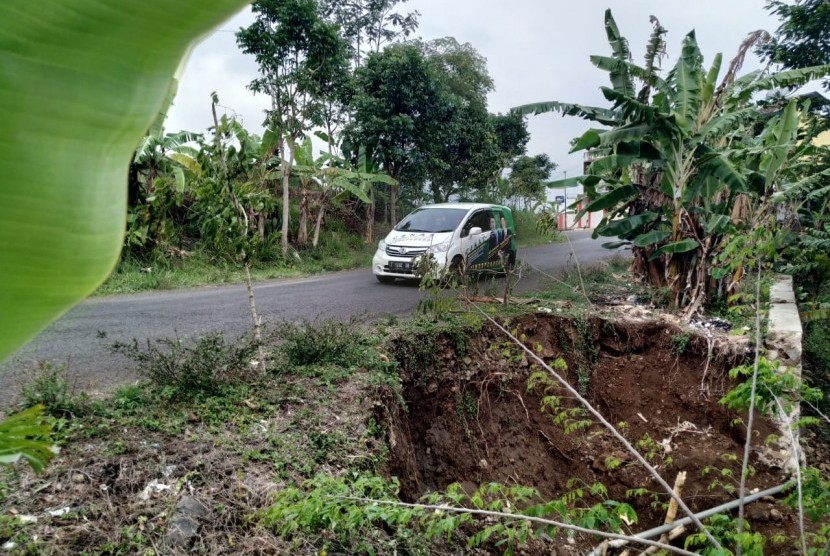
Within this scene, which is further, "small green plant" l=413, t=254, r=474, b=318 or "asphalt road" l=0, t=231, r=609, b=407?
"small green plant" l=413, t=254, r=474, b=318

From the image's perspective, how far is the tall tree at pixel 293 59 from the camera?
11.0m

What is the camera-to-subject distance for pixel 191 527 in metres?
2.36

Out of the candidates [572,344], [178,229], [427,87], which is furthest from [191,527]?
[427,87]

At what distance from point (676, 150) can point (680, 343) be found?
8.70ft

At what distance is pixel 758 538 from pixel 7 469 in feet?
10.8

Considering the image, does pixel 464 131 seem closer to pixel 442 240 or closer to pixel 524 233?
pixel 524 233

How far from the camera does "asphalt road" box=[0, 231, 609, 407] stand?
13.5 feet

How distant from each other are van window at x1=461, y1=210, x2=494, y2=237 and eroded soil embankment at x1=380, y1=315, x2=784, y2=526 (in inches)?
160

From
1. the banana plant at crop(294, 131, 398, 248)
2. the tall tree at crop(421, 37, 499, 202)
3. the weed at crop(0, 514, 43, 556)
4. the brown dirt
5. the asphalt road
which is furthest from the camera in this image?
the tall tree at crop(421, 37, 499, 202)

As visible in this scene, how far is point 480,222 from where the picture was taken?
10.7 m

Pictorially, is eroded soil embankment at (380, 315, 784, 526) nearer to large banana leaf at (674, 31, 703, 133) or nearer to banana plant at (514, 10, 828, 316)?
banana plant at (514, 10, 828, 316)

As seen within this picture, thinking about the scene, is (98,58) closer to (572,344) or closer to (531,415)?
(531,415)

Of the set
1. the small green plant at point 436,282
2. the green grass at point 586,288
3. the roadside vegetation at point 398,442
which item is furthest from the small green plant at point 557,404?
the green grass at point 586,288

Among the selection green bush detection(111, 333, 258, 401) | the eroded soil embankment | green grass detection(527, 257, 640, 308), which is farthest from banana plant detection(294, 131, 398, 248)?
green bush detection(111, 333, 258, 401)
